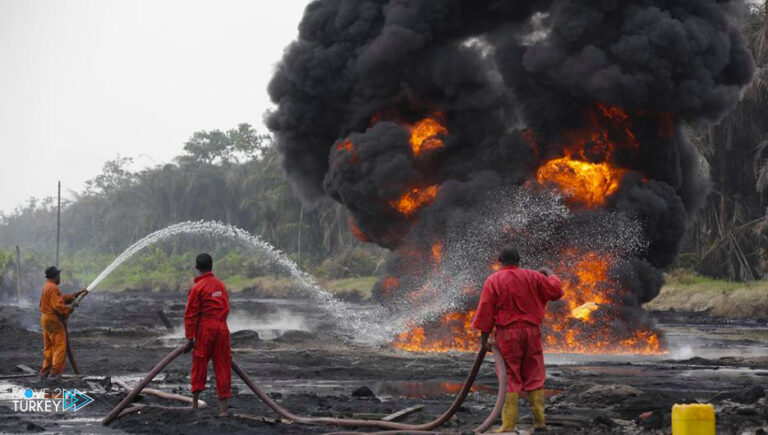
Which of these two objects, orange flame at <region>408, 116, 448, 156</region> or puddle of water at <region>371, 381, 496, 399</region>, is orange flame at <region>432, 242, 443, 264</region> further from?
puddle of water at <region>371, 381, 496, 399</region>

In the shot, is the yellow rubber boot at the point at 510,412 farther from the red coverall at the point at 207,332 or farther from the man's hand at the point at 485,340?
the red coverall at the point at 207,332

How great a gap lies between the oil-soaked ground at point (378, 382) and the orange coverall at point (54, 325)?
0.38 m

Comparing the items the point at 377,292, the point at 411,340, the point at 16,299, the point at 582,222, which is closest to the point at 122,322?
the point at 377,292

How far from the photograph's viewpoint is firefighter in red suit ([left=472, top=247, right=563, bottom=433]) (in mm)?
9211

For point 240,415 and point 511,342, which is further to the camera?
point 240,415

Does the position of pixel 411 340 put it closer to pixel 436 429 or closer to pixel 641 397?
pixel 641 397

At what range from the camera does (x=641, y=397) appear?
37.6ft

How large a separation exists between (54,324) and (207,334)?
17.2 feet

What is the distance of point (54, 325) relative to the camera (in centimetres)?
1459

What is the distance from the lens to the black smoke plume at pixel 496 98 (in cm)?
2388

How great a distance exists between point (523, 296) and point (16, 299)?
53285mm

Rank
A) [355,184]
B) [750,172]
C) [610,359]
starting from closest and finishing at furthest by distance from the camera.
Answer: [610,359]
[355,184]
[750,172]

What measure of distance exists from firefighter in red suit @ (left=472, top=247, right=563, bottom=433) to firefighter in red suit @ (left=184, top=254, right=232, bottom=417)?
114 inches

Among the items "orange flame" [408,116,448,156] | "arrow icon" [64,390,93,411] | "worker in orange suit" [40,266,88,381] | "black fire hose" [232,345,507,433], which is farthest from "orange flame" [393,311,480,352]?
"black fire hose" [232,345,507,433]
